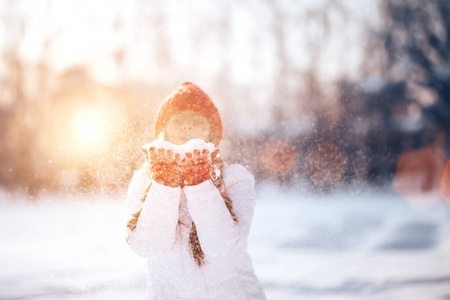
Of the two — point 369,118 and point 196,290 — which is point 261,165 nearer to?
point 196,290

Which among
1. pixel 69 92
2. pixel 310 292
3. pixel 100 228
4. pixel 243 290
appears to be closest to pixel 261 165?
pixel 310 292

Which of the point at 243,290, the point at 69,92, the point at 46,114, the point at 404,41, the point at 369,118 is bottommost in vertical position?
the point at 243,290

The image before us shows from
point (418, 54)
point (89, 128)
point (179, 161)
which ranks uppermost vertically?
point (418, 54)

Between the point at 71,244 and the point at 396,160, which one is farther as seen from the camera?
the point at 396,160

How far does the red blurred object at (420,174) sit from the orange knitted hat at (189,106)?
2.50 meters

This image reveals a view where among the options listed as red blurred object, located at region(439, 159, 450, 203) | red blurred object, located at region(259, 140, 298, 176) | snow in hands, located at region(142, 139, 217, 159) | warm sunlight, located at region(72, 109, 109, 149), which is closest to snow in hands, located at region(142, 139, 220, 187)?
snow in hands, located at region(142, 139, 217, 159)

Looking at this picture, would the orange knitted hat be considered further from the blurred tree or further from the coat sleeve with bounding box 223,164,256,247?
the blurred tree

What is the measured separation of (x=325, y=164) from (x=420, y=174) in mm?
1408

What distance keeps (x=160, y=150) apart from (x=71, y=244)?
147 centimetres

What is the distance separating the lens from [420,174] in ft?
10.8

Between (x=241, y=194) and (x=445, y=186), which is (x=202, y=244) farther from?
(x=445, y=186)

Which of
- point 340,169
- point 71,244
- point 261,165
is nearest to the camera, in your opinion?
point 71,244

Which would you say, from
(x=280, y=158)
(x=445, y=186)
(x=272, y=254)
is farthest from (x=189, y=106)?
(x=445, y=186)

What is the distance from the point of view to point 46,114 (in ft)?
6.43
